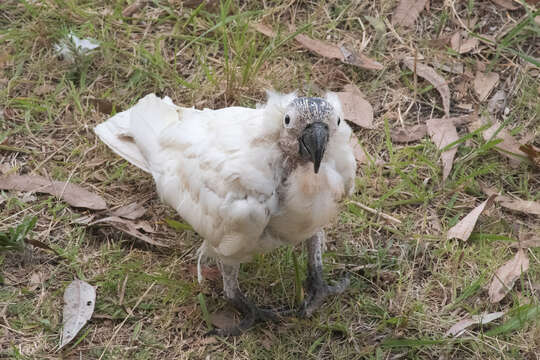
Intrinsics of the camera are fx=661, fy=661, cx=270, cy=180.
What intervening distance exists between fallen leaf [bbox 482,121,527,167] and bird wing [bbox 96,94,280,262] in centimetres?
135

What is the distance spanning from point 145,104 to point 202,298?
94 cm

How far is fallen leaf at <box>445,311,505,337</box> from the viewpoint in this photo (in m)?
2.70

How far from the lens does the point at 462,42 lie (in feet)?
12.3

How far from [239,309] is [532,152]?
1.62m

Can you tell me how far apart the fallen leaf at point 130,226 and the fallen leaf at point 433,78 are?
1.67 metres

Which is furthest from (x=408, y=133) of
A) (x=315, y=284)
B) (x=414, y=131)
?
(x=315, y=284)

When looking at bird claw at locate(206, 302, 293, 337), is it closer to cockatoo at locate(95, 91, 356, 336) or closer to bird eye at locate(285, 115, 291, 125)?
cockatoo at locate(95, 91, 356, 336)

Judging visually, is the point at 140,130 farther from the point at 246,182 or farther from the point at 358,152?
the point at 358,152

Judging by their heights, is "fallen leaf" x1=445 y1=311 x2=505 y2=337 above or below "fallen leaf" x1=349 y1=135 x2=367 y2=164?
below

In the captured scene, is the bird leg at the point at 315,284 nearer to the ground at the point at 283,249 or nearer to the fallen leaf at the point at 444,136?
the ground at the point at 283,249

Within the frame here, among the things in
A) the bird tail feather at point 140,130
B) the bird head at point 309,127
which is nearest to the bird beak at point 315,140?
the bird head at point 309,127

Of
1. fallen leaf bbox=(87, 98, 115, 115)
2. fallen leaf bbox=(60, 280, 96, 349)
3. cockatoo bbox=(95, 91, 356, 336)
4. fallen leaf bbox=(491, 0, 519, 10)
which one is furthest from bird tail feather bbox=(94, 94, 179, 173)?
fallen leaf bbox=(491, 0, 519, 10)

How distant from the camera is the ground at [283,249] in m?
2.75

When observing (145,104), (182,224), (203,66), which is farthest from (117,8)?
(182,224)
